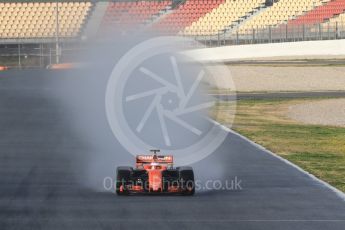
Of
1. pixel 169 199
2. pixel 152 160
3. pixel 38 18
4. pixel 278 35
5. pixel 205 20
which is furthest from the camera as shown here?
pixel 205 20

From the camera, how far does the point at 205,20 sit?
105438mm

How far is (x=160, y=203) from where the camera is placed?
67.9 ft

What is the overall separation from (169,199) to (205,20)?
84891mm

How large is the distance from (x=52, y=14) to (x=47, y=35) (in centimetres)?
527

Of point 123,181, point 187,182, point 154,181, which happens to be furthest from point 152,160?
point 187,182

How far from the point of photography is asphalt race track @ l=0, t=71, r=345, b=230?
60.4 feet

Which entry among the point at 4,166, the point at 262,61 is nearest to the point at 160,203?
the point at 4,166

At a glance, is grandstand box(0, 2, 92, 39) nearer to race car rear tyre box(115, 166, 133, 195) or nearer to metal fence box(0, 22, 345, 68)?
metal fence box(0, 22, 345, 68)

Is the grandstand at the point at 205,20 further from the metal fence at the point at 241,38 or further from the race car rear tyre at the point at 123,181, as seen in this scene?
the race car rear tyre at the point at 123,181

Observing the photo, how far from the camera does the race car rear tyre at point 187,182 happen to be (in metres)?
21.6

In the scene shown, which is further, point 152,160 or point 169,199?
point 152,160

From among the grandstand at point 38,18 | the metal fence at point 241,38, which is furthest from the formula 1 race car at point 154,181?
the grandstand at point 38,18

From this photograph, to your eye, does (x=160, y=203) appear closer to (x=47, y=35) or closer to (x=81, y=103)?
(x=81, y=103)

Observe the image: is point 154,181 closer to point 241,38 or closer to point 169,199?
point 169,199
